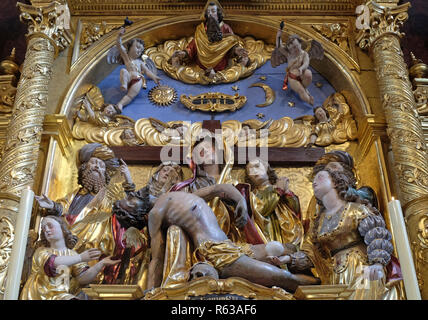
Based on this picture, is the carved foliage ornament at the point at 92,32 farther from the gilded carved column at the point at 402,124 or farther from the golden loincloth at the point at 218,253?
the golden loincloth at the point at 218,253

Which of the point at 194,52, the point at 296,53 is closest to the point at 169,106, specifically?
the point at 194,52

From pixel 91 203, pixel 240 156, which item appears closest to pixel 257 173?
pixel 240 156

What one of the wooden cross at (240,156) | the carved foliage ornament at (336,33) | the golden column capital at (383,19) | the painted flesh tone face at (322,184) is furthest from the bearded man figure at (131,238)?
the golden column capital at (383,19)

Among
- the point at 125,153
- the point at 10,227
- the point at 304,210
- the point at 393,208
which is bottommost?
the point at 393,208

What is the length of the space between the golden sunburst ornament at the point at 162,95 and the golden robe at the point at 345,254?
1.85m

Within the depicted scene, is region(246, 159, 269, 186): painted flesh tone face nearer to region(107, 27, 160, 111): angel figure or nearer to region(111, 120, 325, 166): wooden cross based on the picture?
region(111, 120, 325, 166): wooden cross

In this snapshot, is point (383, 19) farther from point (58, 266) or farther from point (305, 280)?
point (58, 266)

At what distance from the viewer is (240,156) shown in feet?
16.0

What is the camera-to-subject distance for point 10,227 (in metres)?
4.05

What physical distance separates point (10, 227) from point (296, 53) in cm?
280

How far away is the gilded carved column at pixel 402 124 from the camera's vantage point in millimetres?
4035

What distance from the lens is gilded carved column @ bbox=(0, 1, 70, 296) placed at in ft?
13.6

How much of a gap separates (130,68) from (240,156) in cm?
132

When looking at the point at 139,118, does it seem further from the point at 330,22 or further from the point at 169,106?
the point at 330,22
